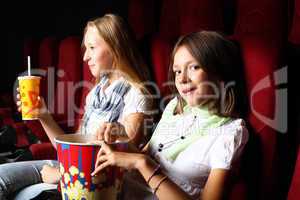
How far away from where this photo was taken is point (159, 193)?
78 centimetres

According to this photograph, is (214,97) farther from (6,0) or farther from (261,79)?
(6,0)

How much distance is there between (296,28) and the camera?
1174 millimetres

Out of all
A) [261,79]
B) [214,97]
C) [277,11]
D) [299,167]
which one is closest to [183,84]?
[214,97]

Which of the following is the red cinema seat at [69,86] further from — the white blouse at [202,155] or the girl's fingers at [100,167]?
the girl's fingers at [100,167]

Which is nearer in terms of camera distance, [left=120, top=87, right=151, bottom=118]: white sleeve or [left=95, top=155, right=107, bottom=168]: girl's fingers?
[left=95, top=155, right=107, bottom=168]: girl's fingers

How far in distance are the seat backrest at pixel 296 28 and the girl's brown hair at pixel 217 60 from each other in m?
0.27

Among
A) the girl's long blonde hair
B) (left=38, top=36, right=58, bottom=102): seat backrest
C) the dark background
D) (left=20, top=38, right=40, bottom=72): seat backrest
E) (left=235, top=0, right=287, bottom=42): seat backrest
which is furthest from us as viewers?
the dark background

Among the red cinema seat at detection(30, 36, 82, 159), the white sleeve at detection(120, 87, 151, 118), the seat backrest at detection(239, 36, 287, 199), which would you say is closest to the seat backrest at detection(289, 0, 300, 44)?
the seat backrest at detection(239, 36, 287, 199)

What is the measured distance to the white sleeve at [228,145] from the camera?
0.84m

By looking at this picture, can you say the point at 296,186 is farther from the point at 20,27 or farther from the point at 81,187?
the point at 20,27

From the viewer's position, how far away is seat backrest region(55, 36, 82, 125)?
6.09 ft

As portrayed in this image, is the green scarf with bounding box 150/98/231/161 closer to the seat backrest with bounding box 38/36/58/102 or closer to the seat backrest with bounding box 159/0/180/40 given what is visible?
the seat backrest with bounding box 159/0/180/40

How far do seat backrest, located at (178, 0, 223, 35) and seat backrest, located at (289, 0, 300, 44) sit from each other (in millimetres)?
330

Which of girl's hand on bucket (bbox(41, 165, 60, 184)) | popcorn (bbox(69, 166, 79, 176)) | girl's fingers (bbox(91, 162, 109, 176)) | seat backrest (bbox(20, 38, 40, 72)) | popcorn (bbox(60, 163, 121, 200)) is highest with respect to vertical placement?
seat backrest (bbox(20, 38, 40, 72))
